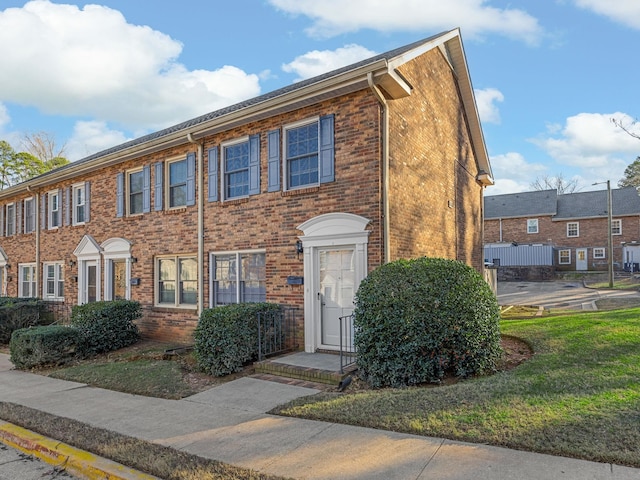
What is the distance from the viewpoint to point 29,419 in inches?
235

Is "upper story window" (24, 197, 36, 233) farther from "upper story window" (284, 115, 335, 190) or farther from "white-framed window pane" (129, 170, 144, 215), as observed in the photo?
"upper story window" (284, 115, 335, 190)

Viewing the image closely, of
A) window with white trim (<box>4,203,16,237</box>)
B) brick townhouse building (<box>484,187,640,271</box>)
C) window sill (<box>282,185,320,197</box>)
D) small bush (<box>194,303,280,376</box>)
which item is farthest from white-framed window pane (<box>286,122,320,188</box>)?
brick townhouse building (<box>484,187,640,271</box>)

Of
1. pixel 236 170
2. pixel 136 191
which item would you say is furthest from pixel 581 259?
pixel 136 191

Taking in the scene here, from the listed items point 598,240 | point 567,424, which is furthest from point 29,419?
point 598,240

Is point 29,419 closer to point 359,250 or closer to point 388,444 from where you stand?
point 388,444

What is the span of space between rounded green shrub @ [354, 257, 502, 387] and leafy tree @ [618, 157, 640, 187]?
3455 cm

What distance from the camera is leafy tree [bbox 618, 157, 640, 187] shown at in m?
36.8

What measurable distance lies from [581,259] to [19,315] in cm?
3769

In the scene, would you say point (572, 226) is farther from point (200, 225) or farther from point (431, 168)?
point (200, 225)

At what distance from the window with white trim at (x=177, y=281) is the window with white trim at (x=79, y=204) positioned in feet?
14.5

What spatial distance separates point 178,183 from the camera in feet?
39.7

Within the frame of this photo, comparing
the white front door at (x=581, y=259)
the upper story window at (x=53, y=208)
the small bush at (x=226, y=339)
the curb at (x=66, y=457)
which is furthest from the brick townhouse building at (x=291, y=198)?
the white front door at (x=581, y=259)

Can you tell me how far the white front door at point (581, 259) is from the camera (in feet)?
118

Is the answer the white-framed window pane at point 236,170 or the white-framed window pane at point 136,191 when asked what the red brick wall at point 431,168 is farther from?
the white-framed window pane at point 136,191
